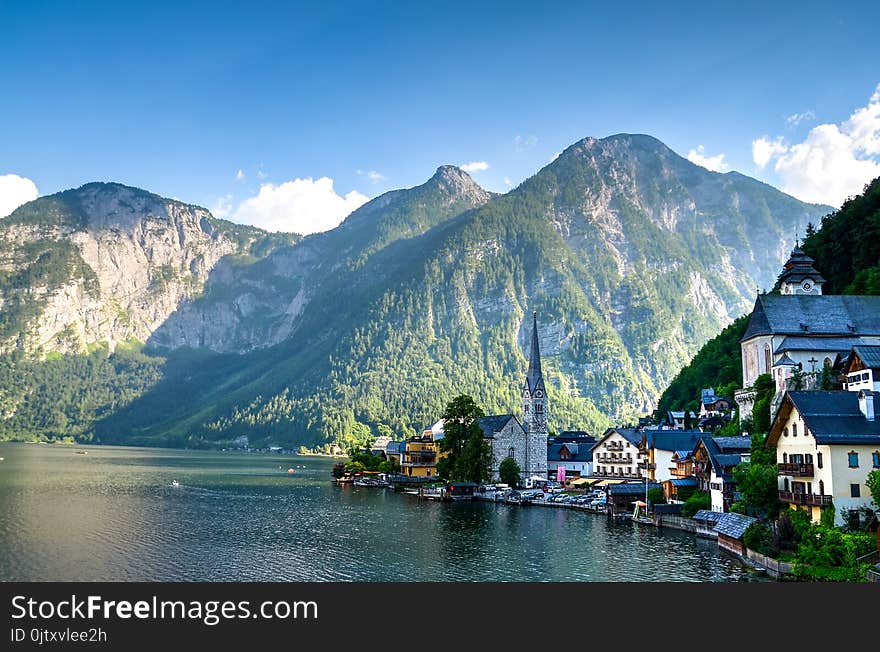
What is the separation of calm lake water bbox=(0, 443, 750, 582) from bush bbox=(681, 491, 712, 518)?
14.6ft

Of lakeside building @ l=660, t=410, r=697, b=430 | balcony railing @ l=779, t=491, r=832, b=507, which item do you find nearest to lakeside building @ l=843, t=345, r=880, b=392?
balcony railing @ l=779, t=491, r=832, b=507

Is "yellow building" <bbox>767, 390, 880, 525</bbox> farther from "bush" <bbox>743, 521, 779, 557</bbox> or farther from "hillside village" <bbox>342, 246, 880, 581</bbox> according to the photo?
"bush" <bbox>743, 521, 779, 557</bbox>

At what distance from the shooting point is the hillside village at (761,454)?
4944cm

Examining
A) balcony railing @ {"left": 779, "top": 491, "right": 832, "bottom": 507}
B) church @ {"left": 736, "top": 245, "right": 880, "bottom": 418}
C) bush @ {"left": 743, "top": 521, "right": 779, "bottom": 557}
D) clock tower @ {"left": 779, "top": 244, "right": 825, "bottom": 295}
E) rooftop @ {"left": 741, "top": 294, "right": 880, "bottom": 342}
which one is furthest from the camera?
clock tower @ {"left": 779, "top": 244, "right": 825, "bottom": 295}

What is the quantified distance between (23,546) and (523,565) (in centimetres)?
4152

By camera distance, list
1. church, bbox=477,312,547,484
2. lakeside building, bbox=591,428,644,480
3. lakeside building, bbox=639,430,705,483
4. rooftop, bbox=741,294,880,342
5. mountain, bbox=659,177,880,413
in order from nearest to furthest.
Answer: rooftop, bbox=741,294,880,342
lakeside building, bbox=639,430,705,483
mountain, bbox=659,177,880,413
lakeside building, bbox=591,428,644,480
church, bbox=477,312,547,484

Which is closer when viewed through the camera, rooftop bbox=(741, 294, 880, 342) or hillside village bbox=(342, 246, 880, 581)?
hillside village bbox=(342, 246, 880, 581)

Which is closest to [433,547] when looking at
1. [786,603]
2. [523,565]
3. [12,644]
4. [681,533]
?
[523,565]

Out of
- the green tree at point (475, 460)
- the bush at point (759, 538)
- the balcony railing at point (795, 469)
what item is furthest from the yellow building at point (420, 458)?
the balcony railing at point (795, 469)

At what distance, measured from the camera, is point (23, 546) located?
6444cm

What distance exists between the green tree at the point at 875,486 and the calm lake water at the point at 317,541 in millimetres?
10077

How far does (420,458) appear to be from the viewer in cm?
15438

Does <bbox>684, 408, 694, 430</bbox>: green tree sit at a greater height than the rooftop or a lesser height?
lesser

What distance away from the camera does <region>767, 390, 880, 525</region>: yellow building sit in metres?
49.0
